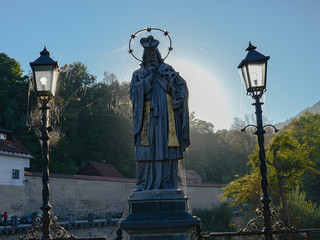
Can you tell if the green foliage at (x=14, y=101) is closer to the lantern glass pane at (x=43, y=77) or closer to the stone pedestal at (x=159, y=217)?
the lantern glass pane at (x=43, y=77)

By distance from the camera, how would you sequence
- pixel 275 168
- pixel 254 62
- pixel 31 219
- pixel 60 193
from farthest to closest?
pixel 60 193, pixel 31 219, pixel 275 168, pixel 254 62

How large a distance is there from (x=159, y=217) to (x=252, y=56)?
11.9 feet

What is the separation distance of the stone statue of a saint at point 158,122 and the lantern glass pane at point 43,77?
165cm

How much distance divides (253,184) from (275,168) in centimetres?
197

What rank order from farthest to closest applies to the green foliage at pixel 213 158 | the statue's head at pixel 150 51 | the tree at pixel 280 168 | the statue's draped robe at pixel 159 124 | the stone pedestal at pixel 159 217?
1. the green foliage at pixel 213 158
2. the tree at pixel 280 168
3. the statue's head at pixel 150 51
4. the statue's draped robe at pixel 159 124
5. the stone pedestal at pixel 159 217

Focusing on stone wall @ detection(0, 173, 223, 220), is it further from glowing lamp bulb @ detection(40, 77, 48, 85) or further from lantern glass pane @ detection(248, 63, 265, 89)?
lantern glass pane @ detection(248, 63, 265, 89)

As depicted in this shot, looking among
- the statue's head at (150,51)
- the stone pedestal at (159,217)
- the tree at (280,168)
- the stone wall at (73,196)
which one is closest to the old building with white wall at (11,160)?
the stone wall at (73,196)

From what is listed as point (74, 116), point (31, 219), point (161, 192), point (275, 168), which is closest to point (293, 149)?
point (275, 168)

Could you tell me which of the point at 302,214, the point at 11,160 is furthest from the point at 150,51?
the point at 11,160

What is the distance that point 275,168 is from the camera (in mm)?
25297

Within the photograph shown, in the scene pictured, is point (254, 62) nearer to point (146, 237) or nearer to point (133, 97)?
point (133, 97)

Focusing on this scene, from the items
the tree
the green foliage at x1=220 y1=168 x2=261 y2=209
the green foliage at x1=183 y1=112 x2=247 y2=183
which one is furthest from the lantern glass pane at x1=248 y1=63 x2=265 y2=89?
the green foliage at x1=183 y1=112 x2=247 y2=183

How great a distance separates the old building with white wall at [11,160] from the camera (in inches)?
1297

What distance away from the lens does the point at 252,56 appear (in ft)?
26.8
